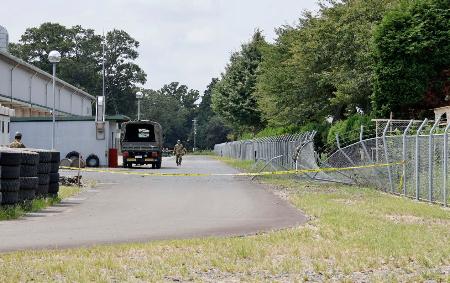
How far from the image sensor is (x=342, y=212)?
1603 centimetres

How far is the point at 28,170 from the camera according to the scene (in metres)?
17.2

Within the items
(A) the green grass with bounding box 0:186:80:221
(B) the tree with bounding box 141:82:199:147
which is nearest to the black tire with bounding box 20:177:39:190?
(A) the green grass with bounding box 0:186:80:221

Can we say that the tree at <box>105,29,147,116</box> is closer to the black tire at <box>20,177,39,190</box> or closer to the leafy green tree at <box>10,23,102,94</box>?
the leafy green tree at <box>10,23,102,94</box>

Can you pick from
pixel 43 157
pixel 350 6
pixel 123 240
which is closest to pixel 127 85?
pixel 350 6

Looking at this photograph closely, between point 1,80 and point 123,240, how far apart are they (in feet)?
162

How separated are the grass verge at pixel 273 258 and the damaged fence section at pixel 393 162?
19.3 feet

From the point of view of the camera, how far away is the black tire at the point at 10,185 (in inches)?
615

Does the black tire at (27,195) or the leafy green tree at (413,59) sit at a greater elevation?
the leafy green tree at (413,59)

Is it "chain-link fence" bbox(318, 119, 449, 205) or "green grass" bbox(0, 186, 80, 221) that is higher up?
"chain-link fence" bbox(318, 119, 449, 205)

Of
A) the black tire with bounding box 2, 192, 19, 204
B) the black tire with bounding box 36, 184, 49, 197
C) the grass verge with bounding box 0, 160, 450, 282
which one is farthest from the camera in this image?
the black tire with bounding box 36, 184, 49, 197

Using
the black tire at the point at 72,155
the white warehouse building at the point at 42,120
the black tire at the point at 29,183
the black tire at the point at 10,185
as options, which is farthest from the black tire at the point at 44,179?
the black tire at the point at 72,155

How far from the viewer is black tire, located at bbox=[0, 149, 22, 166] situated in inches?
617

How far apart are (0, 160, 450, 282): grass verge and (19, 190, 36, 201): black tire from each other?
20.2 ft

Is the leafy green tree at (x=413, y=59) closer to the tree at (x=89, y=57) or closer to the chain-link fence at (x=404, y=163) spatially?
the chain-link fence at (x=404, y=163)
